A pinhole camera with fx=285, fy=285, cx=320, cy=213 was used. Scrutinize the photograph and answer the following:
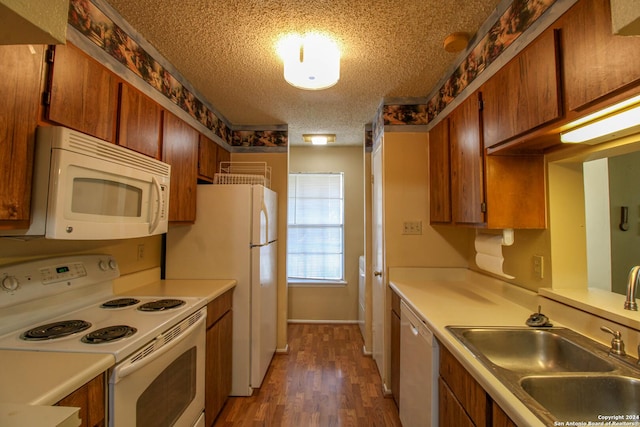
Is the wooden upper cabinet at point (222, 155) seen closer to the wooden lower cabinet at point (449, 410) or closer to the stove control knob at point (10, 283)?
the stove control knob at point (10, 283)

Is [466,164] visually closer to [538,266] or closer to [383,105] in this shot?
[538,266]

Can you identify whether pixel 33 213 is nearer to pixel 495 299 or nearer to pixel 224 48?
pixel 224 48

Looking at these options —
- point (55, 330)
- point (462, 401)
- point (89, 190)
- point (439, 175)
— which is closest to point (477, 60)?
point (439, 175)

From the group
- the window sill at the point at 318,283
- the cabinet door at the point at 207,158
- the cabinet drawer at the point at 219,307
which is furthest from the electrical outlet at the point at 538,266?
the window sill at the point at 318,283

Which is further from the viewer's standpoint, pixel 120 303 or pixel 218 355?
pixel 218 355

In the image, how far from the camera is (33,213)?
1.00m

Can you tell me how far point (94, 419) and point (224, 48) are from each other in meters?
1.86

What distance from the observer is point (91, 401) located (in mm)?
899

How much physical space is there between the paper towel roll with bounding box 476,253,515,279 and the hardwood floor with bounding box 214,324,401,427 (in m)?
1.23

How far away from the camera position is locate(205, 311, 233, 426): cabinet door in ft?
5.98

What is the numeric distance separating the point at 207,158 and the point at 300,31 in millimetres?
1364

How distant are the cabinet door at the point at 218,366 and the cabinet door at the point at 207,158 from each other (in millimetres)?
1164

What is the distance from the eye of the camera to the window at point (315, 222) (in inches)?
154

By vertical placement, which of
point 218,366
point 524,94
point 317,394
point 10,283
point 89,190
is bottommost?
point 317,394
